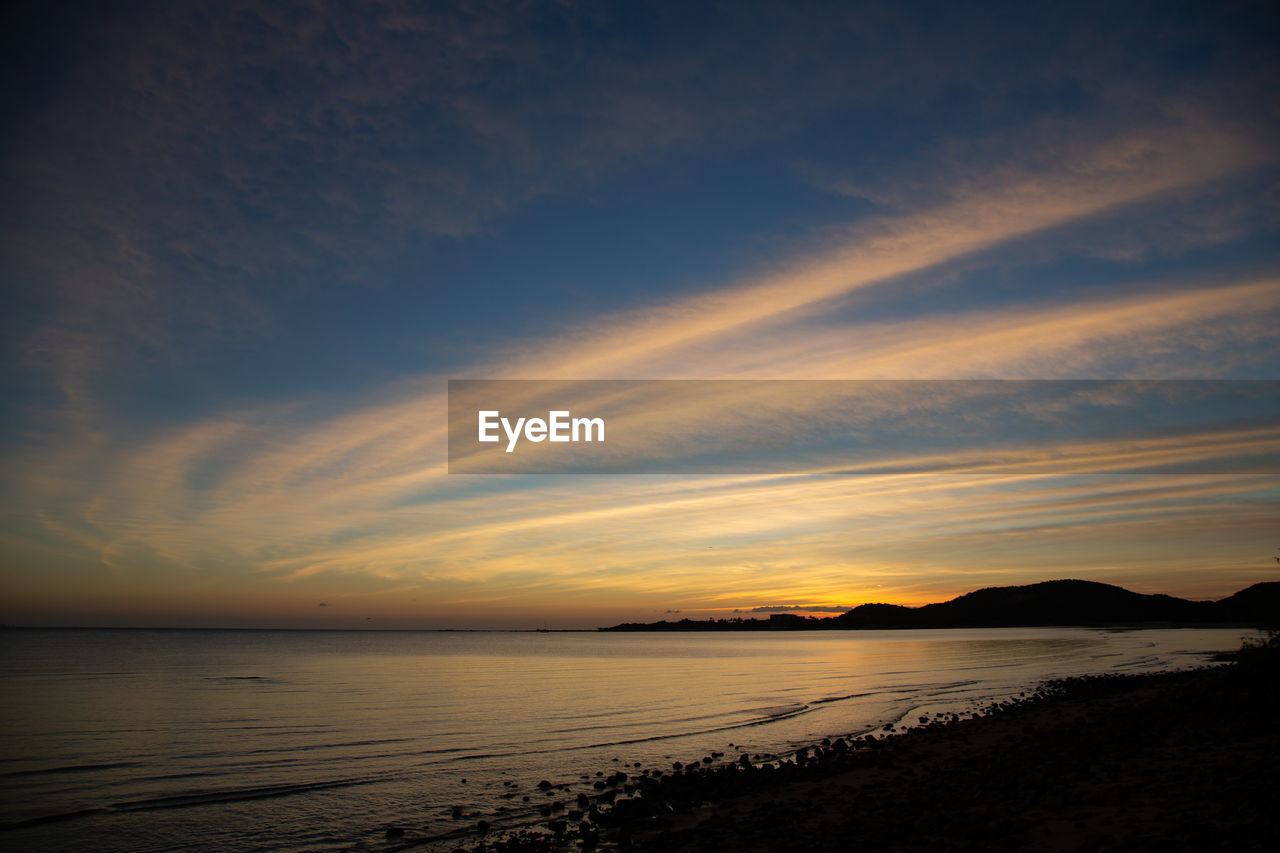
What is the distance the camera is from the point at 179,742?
32.3 m

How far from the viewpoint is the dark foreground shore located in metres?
13.4

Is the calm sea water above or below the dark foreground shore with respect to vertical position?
below

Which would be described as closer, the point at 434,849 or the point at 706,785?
the point at 434,849

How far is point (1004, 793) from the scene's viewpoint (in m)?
16.8

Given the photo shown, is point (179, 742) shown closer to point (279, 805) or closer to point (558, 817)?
point (279, 805)

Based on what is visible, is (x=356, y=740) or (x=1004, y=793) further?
(x=356, y=740)

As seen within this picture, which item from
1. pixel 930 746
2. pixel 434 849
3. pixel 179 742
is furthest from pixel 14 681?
pixel 930 746

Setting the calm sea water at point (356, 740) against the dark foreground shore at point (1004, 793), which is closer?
the dark foreground shore at point (1004, 793)

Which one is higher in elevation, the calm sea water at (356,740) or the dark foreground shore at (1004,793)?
the dark foreground shore at (1004,793)

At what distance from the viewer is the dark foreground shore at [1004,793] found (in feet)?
43.9

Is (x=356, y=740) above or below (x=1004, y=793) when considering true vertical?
below

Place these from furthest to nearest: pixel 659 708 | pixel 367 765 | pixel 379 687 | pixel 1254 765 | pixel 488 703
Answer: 1. pixel 379 687
2. pixel 488 703
3. pixel 659 708
4. pixel 367 765
5. pixel 1254 765

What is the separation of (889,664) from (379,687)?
6007 centimetres

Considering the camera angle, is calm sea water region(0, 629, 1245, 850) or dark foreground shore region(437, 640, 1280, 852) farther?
calm sea water region(0, 629, 1245, 850)
